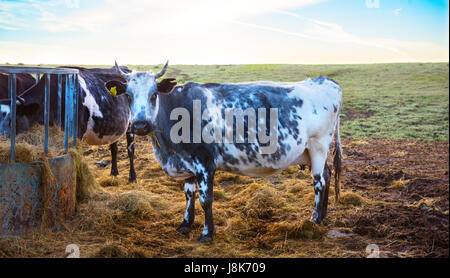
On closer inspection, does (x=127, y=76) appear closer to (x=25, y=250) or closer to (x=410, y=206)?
(x=25, y=250)

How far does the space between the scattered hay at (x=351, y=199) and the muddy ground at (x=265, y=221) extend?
17 mm

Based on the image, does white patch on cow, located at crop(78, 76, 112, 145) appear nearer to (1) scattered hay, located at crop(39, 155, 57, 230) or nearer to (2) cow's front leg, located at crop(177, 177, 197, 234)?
(1) scattered hay, located at crop(39, 155, 57, 230)

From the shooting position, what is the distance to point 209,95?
5.68 metres

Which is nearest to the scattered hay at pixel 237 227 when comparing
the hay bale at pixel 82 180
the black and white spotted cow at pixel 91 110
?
the hay bale at pixel 82 180

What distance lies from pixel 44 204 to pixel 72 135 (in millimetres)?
1301

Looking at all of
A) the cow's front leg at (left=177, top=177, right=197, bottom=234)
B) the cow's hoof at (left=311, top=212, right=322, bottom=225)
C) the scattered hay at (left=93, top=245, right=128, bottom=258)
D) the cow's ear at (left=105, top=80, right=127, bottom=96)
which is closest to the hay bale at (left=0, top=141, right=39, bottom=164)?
the cow's ear at (left=105, top=80, right=127, bottom=96)

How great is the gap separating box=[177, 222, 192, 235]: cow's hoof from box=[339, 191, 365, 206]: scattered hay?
114 inches

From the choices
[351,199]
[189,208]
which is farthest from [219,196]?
[351,199]

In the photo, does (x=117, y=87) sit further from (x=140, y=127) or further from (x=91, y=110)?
(x=91, y=110)

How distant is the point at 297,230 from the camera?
5.57 meters

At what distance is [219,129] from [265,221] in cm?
179

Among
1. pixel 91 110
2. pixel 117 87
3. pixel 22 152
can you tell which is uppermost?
pixel 117 87

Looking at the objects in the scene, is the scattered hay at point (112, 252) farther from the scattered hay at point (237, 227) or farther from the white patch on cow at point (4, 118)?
the white patch on cow at point (4, 118)

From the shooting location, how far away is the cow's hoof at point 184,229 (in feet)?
18.8
